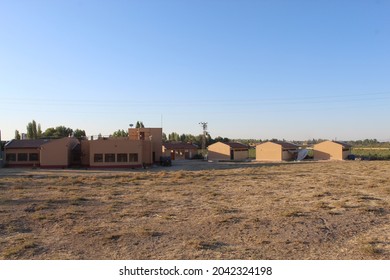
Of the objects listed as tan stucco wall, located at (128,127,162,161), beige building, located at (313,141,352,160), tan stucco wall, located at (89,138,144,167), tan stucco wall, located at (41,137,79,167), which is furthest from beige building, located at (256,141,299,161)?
tan stucco wall, located at (41,137,79,167)

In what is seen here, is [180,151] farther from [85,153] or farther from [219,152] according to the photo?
[85,153]

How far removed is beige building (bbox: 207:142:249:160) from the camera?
68.7 m

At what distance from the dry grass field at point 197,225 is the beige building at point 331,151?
46.1 metres

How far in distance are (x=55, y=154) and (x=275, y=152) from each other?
3762 cm

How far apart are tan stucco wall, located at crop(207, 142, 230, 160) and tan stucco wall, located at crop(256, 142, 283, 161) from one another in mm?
5929

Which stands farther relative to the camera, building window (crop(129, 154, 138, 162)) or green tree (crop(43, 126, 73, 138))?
green tree (crop(43, 126, 73, 138))

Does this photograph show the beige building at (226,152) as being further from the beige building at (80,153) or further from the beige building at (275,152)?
the beige building at (80,153)

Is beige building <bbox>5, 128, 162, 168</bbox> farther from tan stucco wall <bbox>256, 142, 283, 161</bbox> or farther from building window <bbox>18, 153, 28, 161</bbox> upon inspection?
tan stucco wall <bbox>256, 142, 283, 161</bbox>

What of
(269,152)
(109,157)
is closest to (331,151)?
(269,152)

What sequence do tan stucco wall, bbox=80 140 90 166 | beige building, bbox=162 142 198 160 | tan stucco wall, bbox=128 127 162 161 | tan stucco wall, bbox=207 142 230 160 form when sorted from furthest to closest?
beige building, bbox=162 142 198 160 → tan stucco wall, bbox=207 142 230 160 → tan stucco wall, bbox=128 127 162 161 → tan stucco wall, bbox=80 140 90 166

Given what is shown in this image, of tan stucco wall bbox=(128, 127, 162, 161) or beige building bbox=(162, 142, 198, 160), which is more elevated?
tan stucco wall bbox=(128, 127, 162, 161)

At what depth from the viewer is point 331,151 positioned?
66.5 m

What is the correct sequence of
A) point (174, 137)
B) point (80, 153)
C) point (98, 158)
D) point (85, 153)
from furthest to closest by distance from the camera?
point (174, 137)
point (80, 153)
point (85, 153)
point (98, 158)

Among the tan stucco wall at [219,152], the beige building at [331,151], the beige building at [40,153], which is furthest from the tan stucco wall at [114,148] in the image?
the beige building at [331,151]
